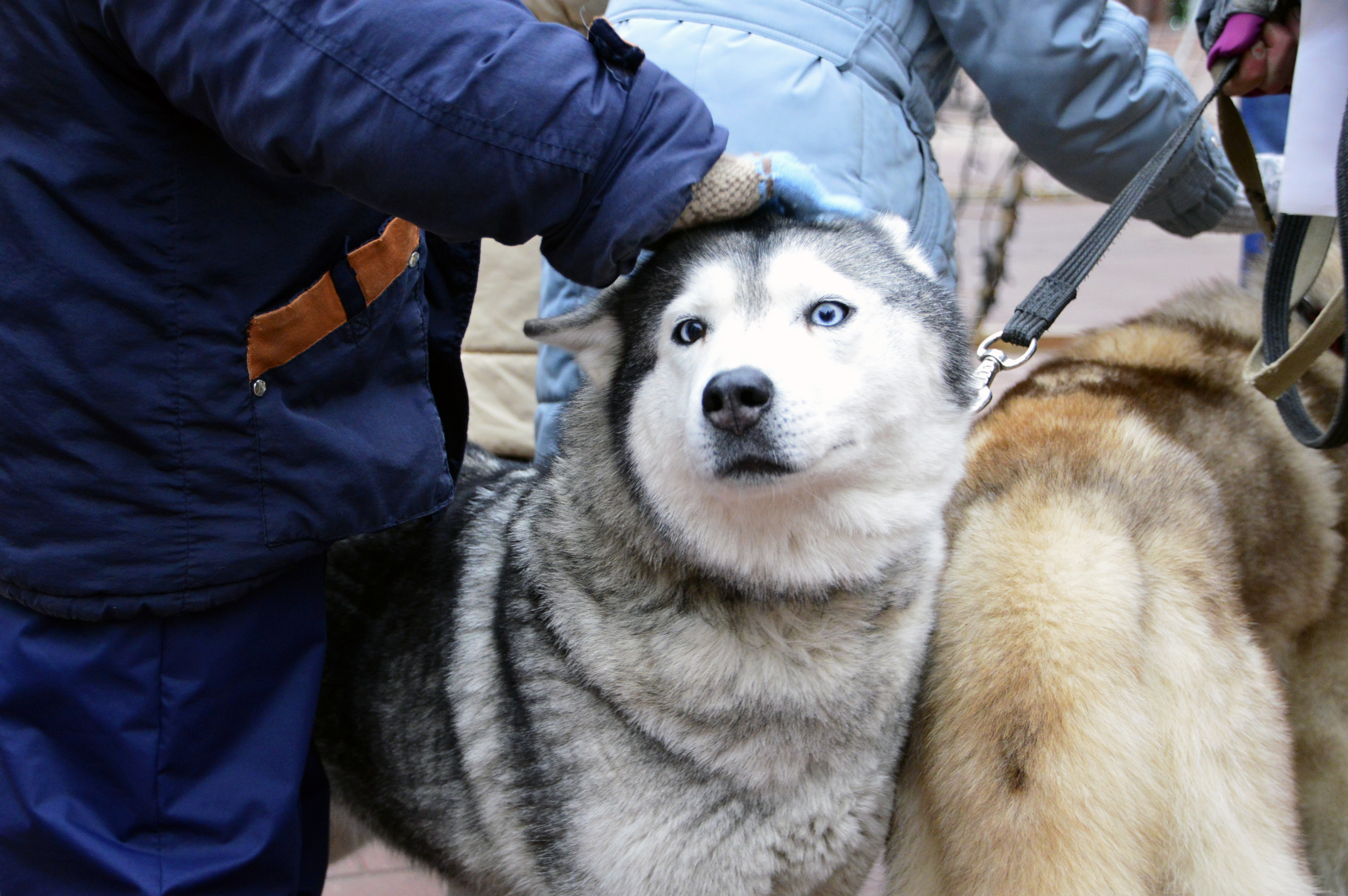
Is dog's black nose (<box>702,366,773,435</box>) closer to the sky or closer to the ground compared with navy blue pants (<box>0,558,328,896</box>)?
closer to the sky

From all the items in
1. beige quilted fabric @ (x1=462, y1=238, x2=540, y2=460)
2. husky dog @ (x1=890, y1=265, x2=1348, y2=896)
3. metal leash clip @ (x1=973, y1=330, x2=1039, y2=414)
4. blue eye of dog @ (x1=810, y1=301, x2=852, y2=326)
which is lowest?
beige quilted fabric @ (x1=462, y1=238, x2=540, y2=460)

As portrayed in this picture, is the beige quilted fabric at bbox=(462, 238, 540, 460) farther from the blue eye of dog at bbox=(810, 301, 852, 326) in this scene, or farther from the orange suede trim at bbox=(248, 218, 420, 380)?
the blue eye of dog at bbox=(810, 301, 852, 326)

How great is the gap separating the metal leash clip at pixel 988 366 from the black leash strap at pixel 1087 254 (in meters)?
0.03

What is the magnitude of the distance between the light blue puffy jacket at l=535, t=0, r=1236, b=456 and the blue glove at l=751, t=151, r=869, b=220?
0.94ft

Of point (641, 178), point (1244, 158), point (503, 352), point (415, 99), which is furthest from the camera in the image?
point (503, 352)

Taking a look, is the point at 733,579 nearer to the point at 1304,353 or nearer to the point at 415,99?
the point at 415,99

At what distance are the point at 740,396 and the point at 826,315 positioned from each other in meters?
0.25

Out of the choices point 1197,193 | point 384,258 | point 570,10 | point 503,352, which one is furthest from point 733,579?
point 503,352

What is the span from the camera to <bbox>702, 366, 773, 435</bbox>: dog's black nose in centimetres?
158

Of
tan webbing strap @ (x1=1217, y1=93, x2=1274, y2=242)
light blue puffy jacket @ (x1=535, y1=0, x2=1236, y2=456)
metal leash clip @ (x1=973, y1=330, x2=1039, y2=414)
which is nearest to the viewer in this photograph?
metal leash clip @ (x1=973, y1=330, x2=1039, y2=414)

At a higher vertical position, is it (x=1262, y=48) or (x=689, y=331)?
(x=1262, y=48)

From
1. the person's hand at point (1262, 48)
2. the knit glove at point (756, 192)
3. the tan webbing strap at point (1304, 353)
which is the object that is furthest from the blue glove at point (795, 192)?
the person's hand at point (1262, 48)

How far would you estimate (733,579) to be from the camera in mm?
1751

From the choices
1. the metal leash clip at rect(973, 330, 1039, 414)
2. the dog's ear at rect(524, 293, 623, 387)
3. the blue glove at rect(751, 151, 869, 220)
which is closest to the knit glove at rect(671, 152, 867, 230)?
the blue glove at rect(751, 151, 869, 220)
